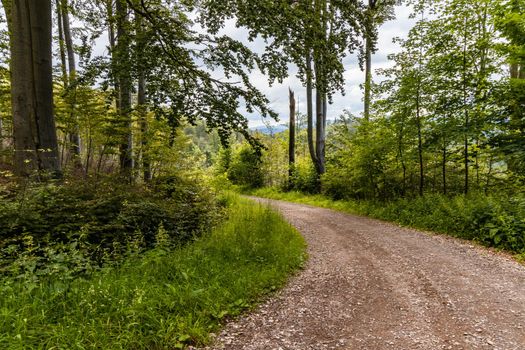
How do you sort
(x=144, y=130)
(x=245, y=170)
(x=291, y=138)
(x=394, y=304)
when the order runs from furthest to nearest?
(x=245, y=170) → (x=291, y=138) → (x=144, y=130) → (x=394, y=304)

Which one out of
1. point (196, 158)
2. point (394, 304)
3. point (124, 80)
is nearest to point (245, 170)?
point (196, 158)

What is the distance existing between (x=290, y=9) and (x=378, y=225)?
6.52 metres

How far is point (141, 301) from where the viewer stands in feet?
10.2

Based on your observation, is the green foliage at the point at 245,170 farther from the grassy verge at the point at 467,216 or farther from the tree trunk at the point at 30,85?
the tree trunk at the point at 30,85

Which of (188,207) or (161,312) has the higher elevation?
(188,207)

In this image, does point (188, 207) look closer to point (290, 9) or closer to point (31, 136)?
point (31, 136)

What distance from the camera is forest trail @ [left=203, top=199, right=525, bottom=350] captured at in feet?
9.71

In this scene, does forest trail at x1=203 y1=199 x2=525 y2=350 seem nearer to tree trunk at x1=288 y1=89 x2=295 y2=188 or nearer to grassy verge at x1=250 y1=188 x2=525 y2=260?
grassy verge at x1=250 y1=188 x2=525 y2=260

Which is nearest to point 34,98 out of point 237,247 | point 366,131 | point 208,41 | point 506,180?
point 208,41

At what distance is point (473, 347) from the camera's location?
9.14 ft

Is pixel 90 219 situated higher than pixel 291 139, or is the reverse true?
pixel 291 139

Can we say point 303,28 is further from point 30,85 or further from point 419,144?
point 419,144

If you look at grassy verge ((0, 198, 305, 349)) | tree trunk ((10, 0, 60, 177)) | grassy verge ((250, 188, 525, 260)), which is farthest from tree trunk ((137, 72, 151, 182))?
grassy verge ((250, 188, 525, 260))

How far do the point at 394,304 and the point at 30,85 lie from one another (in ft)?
22.3
